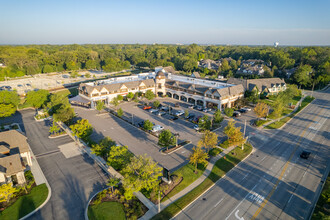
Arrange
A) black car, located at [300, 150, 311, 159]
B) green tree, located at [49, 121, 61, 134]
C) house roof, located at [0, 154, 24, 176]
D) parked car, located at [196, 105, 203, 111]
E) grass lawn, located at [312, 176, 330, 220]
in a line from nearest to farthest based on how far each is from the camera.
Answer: grass lawn, located at [312, 176, 330, 220] < house roof, located at [0, 154, 24, 176] < black car, located at [300, 150, 311, 159] < green tree, located at [49, 121, 61, 134] < parked car, located at [196, 105, 203, 111]

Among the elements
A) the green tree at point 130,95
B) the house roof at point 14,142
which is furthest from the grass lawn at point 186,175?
the green tree at point 130,95

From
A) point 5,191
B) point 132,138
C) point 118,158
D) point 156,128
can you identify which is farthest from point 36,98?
point 118,158

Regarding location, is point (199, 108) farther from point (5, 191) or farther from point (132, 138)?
point (5, 191)

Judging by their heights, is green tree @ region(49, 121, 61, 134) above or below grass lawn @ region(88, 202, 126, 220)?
above

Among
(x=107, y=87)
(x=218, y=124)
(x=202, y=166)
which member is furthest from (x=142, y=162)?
(x=107, y=87)

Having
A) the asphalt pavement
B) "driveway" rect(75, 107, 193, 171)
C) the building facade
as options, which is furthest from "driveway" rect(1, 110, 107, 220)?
the building facade

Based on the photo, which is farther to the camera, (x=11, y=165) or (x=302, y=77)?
(x=302, y=77)

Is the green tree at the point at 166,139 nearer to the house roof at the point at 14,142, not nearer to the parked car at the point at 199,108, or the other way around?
the house roof at the point at 14,142

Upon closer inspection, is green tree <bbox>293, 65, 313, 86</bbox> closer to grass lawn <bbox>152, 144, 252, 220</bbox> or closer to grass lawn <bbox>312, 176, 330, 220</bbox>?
grass lawn <bbox>152, 144, 252, 220</bbox>
